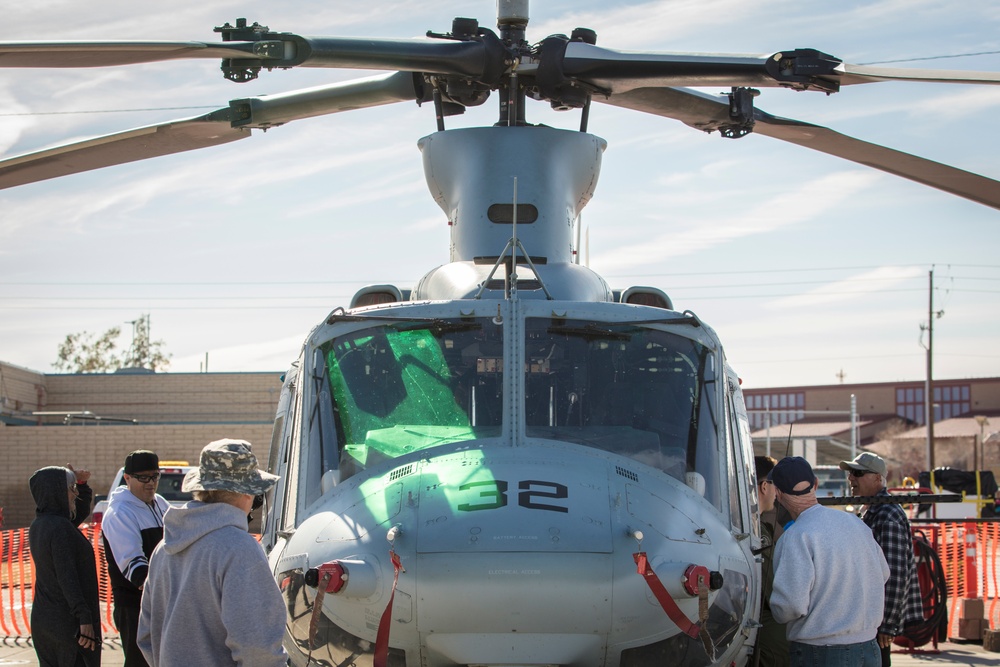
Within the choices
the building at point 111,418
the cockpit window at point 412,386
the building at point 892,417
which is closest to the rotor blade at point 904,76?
the cockpit window at point 412,386

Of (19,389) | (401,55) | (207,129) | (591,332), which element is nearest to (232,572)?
(591,332)

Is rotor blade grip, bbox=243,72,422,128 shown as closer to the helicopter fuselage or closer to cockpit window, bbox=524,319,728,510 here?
the helicopter fuselage

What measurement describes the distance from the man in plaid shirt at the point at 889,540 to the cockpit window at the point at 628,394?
127cm

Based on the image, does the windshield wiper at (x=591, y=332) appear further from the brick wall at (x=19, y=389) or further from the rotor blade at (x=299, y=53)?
the brick wall at (x=19, y=389)

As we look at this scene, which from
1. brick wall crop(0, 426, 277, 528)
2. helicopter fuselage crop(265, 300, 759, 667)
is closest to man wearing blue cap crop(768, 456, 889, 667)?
helicopter fuselage crop(265, 300, 759, 667)

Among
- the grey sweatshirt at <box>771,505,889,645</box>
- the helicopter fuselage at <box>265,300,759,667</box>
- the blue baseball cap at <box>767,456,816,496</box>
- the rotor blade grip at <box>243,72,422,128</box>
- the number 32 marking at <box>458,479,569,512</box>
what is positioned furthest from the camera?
the rotor blade grip at <box>243,72,422,128</box>

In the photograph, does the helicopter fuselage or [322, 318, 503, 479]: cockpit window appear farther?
[322, 318, 503, 479]: cockpit window

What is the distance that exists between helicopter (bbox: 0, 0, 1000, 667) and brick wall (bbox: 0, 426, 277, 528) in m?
27.7

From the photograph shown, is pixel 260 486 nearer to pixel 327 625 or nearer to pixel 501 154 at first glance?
pixel 327 625

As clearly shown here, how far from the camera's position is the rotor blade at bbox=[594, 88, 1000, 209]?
7.75 m

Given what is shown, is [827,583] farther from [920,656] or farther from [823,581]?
[920,656]

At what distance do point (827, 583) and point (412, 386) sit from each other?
2189 mm

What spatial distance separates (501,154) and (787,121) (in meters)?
2.06

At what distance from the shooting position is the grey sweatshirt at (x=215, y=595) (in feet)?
13.0
